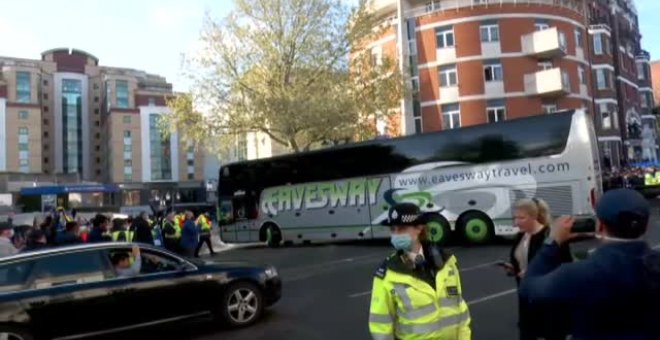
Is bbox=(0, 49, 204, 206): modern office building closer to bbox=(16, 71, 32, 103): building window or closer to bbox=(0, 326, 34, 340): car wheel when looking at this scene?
bbox=(16, 71, 32, 103): building window

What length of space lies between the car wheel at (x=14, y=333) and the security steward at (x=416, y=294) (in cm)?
546

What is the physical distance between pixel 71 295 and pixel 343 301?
4.26 metres

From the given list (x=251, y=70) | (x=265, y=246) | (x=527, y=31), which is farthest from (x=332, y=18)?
(x=527, y=31)

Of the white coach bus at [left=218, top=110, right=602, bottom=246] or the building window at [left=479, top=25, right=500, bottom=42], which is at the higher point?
the building window at [left=479, top=25, right=500, bottom=42]

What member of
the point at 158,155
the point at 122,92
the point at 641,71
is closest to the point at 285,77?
the point at 641,71

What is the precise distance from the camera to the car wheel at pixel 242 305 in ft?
27.4

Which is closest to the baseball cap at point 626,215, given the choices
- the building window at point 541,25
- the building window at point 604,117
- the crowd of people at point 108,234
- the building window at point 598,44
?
the crowd of people at point 108,234

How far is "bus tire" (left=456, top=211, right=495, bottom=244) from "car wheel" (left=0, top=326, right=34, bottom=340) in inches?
509

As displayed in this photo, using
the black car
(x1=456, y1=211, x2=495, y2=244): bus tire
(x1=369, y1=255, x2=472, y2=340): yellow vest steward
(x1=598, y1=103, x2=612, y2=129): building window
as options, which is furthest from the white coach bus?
(x1=598, y1=103, x2=612, y2=129): building window

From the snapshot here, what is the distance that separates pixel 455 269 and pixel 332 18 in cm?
2724

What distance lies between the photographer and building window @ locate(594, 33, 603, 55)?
46.6 metres

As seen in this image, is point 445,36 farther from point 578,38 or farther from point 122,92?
point 122,92

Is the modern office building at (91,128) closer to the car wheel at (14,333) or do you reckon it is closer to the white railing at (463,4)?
the white railing at (463,4)

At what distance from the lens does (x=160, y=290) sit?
783 centimetres
